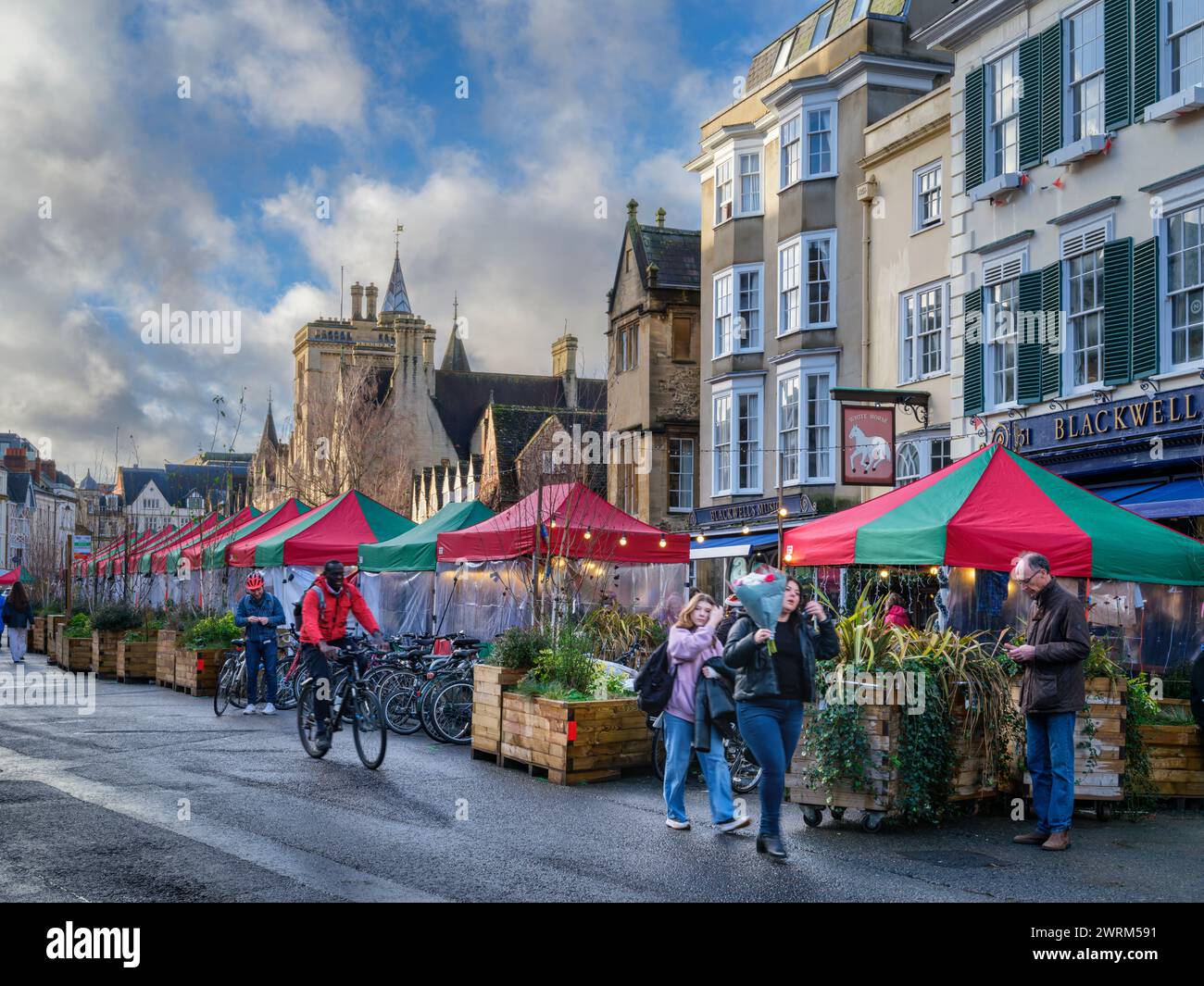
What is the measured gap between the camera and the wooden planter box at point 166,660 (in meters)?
22.5

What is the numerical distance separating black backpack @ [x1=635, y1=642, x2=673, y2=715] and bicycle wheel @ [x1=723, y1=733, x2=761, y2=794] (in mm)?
1907

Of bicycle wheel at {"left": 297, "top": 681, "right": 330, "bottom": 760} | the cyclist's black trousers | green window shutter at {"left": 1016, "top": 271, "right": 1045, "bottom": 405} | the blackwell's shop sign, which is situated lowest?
bicycle wheel at {"left": 297, "top": 681, "right": 330, "bottom": 760}

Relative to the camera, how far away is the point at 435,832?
900 centimetres

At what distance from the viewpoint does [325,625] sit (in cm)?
1308

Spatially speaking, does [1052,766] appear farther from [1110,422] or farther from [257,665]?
[257,665]

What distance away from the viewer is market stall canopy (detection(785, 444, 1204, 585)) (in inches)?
463

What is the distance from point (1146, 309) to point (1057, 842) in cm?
1049

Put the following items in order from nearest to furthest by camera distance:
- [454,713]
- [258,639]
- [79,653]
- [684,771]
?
[684,771] → [454,713] → [258,639] → [79,653]

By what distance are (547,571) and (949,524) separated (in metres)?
7.17

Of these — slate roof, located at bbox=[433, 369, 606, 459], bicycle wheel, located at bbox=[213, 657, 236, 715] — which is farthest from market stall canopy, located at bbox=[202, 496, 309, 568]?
slate roof, located at bbox=[433, 369, 606, 459]

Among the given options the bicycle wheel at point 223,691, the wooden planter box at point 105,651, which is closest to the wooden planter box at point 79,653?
the wooden planter box at point 105,651

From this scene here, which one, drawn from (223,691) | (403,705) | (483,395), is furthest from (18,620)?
(483,395)

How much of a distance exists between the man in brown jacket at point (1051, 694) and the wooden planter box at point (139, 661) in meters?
19.0

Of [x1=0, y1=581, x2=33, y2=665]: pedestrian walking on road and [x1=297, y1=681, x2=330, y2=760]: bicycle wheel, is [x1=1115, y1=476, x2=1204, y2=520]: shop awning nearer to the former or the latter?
[x1=297, y1=681, x2=330, y2=760]: bicycle wheel
